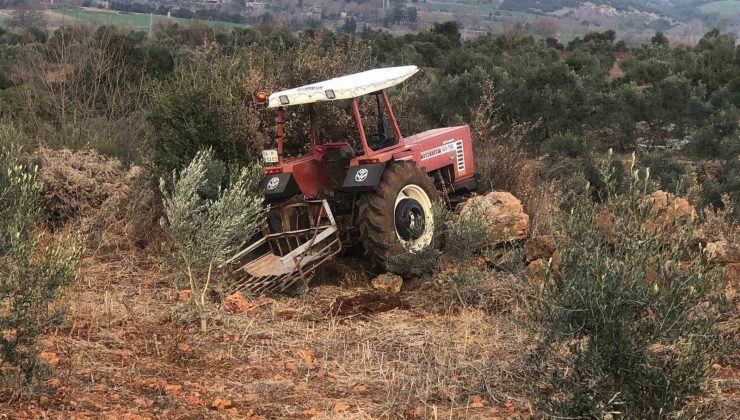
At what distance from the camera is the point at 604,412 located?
380 centimetres

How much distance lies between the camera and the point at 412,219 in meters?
8.05

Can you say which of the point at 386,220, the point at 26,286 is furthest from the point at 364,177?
the point at 26,286

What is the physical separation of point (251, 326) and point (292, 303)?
1014 mm

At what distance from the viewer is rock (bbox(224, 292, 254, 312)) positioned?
6955 mm

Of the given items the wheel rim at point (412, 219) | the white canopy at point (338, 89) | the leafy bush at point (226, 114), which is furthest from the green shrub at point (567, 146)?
the white canopy at point (338, 89)

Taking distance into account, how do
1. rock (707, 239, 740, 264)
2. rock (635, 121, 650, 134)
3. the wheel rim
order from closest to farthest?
rock (707, 239, 740, 264), the wheel rim, rock (635, 121, 650, 134)

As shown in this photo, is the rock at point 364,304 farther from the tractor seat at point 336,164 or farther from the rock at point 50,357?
the rock at point 50,357

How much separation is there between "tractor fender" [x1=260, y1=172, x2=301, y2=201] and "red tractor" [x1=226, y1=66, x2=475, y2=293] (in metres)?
0.01

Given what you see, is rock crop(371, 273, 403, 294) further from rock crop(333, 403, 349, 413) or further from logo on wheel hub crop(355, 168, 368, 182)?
rock crop(333, 403, 349, 413)

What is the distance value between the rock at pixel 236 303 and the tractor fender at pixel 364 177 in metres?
1.49

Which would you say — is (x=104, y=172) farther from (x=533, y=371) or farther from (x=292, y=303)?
(x=533, y=371)

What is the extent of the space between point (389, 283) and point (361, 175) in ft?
3.55

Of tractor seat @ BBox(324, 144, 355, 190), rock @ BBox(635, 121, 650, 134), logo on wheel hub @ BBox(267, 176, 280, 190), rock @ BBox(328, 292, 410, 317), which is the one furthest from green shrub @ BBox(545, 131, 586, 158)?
rock @ BBox(328, 292, 410, 317)

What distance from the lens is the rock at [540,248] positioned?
25.5 feet
